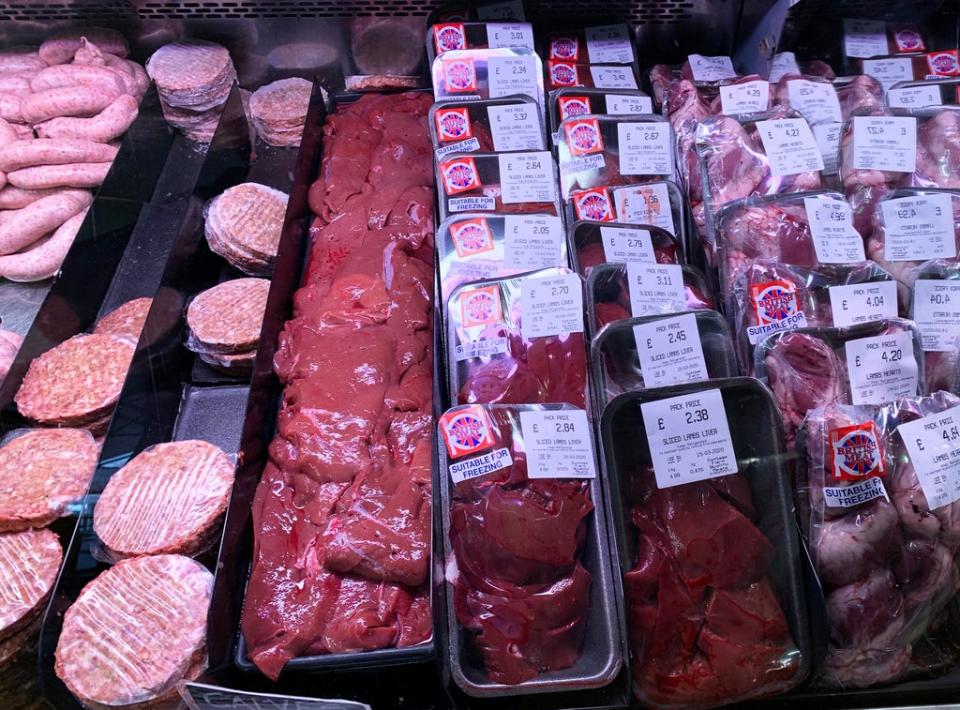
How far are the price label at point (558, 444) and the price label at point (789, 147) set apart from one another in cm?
145

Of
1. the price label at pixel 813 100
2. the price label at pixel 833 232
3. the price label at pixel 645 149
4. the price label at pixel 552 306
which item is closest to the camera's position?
the price label at pixel 552 306

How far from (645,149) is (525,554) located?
6.00ft

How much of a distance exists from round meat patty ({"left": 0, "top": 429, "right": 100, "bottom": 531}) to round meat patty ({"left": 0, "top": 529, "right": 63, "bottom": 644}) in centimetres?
4

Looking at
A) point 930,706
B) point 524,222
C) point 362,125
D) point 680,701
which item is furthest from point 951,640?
point 362,125

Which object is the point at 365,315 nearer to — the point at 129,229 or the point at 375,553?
the point at 375,553

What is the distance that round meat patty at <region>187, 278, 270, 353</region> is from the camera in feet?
9.23

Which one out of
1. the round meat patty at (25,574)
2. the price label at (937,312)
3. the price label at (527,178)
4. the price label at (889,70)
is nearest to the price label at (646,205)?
the price label at (527,178)

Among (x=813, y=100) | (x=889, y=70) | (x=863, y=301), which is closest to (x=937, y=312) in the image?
(x=863, y=301)

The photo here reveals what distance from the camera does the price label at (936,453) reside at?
1.98m

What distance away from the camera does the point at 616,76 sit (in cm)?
363

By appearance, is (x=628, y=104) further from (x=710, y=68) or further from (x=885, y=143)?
(x=885, y=143)

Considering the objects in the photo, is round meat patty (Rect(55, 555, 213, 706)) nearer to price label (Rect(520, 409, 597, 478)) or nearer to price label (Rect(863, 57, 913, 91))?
price label (Rect(520, 409, 597, 478))

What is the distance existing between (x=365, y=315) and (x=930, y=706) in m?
1.99

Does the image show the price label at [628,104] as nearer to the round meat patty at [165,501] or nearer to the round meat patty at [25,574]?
the round meat patty at [165,501]
